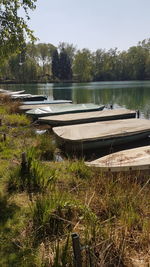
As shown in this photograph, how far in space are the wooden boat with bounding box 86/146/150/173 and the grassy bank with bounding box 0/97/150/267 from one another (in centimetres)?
20

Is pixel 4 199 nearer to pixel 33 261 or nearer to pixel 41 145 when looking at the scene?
pixel 33 261

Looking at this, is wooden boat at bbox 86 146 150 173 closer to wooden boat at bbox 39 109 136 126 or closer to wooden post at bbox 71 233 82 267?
wooden post at bbox 71 233 82 267

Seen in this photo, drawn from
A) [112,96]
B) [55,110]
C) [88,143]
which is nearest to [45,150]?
[88,143]

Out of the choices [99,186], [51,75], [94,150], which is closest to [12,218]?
[99,186]

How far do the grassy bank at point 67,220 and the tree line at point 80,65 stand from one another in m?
60.9

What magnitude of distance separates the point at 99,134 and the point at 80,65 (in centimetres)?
6330

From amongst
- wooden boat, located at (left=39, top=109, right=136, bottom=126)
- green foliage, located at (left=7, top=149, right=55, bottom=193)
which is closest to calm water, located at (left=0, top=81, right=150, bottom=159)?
wooden boat, located at (left=39, top=109, right=136, bottom=126)

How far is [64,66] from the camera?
6469cm

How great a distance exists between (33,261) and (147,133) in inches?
247

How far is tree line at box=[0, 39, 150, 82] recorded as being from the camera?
61.8 metres

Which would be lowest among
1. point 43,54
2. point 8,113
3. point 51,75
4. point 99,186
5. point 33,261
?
point 33,261

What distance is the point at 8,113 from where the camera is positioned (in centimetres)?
1056

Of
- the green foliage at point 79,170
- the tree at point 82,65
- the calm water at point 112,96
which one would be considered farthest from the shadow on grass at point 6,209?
the tree at point 82,65

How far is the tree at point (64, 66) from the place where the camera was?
63.9 meters
